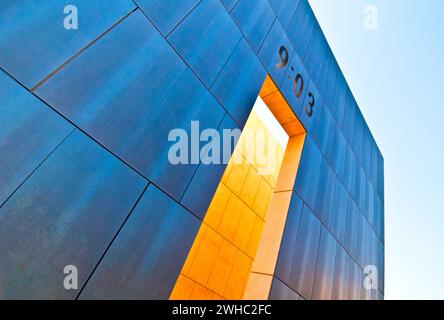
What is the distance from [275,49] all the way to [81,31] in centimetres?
537

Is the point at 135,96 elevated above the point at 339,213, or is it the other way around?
the point at 339,213

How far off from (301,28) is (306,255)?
7.44m

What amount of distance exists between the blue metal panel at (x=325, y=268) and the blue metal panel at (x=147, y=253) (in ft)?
15.9

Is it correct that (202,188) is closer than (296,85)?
Yes

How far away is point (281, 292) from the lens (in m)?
5.99

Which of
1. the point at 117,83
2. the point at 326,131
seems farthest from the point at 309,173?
the point at 117,83

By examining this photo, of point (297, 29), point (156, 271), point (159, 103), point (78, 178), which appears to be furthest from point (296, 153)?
point (78, 178)

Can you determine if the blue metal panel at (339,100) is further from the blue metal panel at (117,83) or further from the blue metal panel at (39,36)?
the blue metal panel at (39,36)

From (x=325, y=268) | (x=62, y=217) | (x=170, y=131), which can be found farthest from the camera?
(x=325, y=268)

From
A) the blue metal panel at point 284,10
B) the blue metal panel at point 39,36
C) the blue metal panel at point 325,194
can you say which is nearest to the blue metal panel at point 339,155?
the blue metal panel at point 325,194

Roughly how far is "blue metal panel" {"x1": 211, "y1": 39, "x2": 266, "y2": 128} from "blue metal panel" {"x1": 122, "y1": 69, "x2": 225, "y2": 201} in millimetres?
480

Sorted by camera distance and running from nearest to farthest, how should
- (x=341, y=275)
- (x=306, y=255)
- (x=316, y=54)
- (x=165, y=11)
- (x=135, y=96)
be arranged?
(x=135, y=96)
(x=165, y=11)
(x=306, y=255)
(x=341, y=275)
(x=316, y=54)

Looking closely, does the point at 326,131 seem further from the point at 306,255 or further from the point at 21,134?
the point at 21,134

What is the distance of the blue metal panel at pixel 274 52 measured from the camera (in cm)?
697
